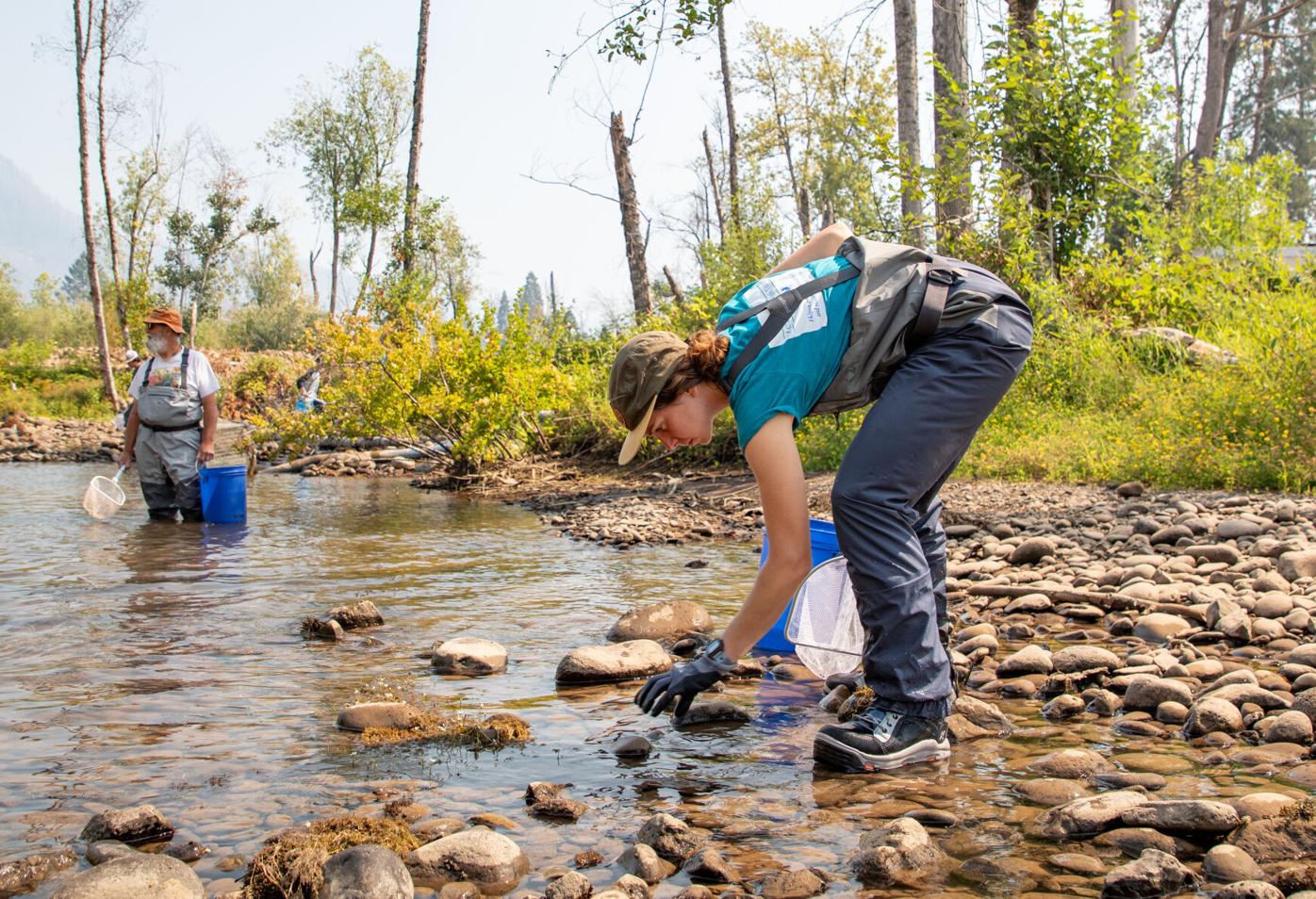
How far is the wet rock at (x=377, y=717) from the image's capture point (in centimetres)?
340

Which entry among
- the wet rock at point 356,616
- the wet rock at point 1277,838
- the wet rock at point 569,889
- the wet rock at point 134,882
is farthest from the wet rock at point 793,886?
the wet rock at point 356,616

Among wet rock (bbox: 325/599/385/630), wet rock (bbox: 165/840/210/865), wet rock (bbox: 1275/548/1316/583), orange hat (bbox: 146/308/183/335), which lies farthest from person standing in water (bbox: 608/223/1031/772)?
orange hat (bbox: 146/308/183/335)

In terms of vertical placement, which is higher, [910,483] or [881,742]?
[910,483]

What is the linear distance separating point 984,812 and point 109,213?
30735 mm

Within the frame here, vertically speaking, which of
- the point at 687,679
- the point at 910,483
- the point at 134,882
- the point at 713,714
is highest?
the point at 910,483

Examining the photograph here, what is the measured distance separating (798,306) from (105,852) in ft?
6.88

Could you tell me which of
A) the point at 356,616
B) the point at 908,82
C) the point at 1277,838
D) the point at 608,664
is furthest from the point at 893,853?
the point at 908,82

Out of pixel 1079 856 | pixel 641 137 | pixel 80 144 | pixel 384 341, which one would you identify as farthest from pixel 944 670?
pixel 80 144

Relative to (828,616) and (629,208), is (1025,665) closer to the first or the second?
(828,616)

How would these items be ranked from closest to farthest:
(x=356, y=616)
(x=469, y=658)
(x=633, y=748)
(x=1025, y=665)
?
(x=633, y=748)
(x=1025, y=665)
(x=469, y=658)
(x=356, y=616)

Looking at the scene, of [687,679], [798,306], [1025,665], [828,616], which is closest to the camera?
[798,306]

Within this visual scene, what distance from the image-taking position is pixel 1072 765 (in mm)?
2844

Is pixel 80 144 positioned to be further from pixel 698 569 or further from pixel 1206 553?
pixel 1206 553

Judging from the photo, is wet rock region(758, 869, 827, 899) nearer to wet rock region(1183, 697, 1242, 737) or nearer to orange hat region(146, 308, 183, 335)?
wet rock region(1183, 697, 1242, 737)
